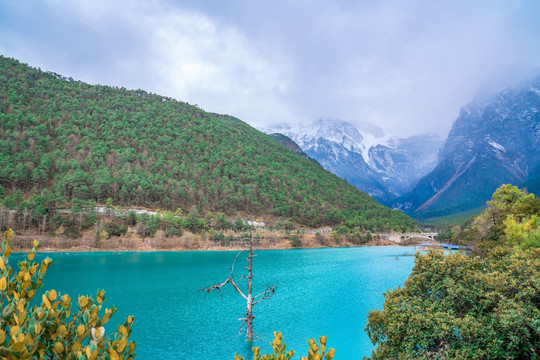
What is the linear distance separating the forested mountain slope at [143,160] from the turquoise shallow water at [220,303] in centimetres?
5102

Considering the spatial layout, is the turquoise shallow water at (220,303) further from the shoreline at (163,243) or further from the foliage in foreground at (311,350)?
the foliage in foreground at (311,350)

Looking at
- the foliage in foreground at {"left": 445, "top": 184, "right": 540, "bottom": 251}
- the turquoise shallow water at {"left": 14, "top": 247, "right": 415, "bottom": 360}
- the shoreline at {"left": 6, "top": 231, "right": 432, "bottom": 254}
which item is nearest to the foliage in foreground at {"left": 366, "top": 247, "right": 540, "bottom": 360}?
the turquoise shallow water at {"left": 14, "top": 247, "right": 415, "bottom": 360}

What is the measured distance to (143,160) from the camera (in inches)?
5349

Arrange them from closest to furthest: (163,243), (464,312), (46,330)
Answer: (46,330), (464,312), (163,243)

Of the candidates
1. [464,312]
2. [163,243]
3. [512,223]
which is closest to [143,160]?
[163,243]

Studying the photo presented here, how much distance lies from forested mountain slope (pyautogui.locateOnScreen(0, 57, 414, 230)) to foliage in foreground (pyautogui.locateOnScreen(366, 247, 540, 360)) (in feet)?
299

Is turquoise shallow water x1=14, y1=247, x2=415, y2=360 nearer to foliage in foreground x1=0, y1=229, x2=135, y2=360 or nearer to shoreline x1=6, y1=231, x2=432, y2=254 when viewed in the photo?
shoreline x1=6, y1=231, x2=432, y2=254

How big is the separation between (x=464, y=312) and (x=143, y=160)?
138m

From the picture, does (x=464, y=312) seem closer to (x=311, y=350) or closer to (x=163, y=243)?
(x=311, y=350)

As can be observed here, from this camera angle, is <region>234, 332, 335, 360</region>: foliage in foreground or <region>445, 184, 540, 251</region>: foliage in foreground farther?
<region>445, 184, 540, 251</region>: foliage in foreground

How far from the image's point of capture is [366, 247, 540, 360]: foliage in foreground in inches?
411

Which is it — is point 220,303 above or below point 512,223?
below

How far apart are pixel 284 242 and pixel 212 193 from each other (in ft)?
150

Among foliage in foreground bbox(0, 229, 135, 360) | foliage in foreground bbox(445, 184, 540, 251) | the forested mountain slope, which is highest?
the forested mountain slope
